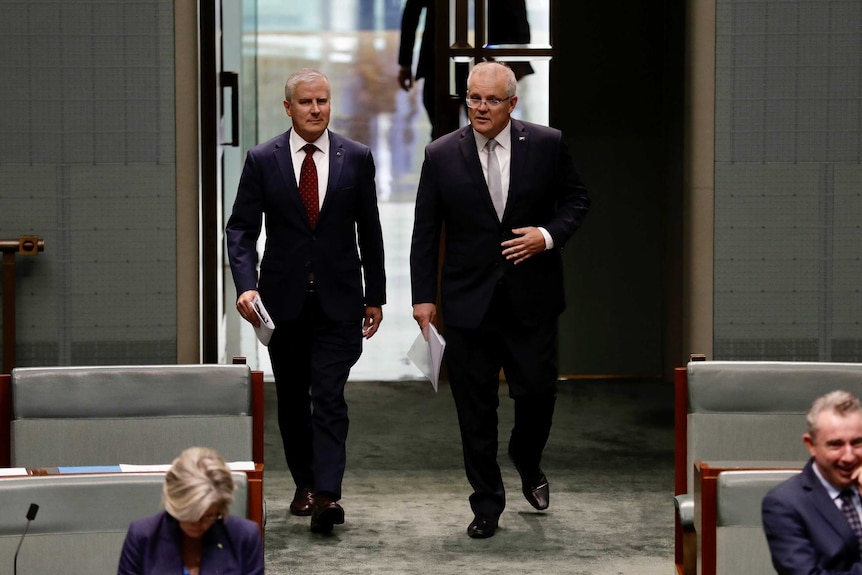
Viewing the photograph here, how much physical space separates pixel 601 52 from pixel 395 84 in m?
4.83

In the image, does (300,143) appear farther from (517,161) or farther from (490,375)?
(490,375)

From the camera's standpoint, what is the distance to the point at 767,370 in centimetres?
442

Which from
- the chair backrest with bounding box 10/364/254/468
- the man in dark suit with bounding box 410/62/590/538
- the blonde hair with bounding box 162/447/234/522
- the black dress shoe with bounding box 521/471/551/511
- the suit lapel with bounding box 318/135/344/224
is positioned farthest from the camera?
the black dress shoe with bounding box 521/471/551/511

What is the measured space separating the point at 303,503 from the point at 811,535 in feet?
8.84

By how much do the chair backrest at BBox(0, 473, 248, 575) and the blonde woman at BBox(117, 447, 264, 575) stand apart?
28cm

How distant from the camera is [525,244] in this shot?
5.00 metres

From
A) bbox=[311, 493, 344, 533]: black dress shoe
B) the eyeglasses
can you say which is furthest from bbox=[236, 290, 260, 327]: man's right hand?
the eyeglasses

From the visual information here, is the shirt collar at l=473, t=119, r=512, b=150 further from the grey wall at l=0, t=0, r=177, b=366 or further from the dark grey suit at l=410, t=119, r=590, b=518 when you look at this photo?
the grey wall at l=0, t=0, r=177, b=366

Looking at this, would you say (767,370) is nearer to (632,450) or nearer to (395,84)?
(632,450)

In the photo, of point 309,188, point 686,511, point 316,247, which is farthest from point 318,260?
point 686,511

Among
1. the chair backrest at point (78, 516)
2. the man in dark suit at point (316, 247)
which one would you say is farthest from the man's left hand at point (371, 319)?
the chair backrest at point (78, 516)

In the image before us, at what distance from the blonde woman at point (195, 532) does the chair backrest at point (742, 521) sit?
1139mm

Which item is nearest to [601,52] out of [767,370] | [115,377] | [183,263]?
[183,263]

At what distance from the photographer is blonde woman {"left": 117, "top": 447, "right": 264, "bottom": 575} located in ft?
9.41
